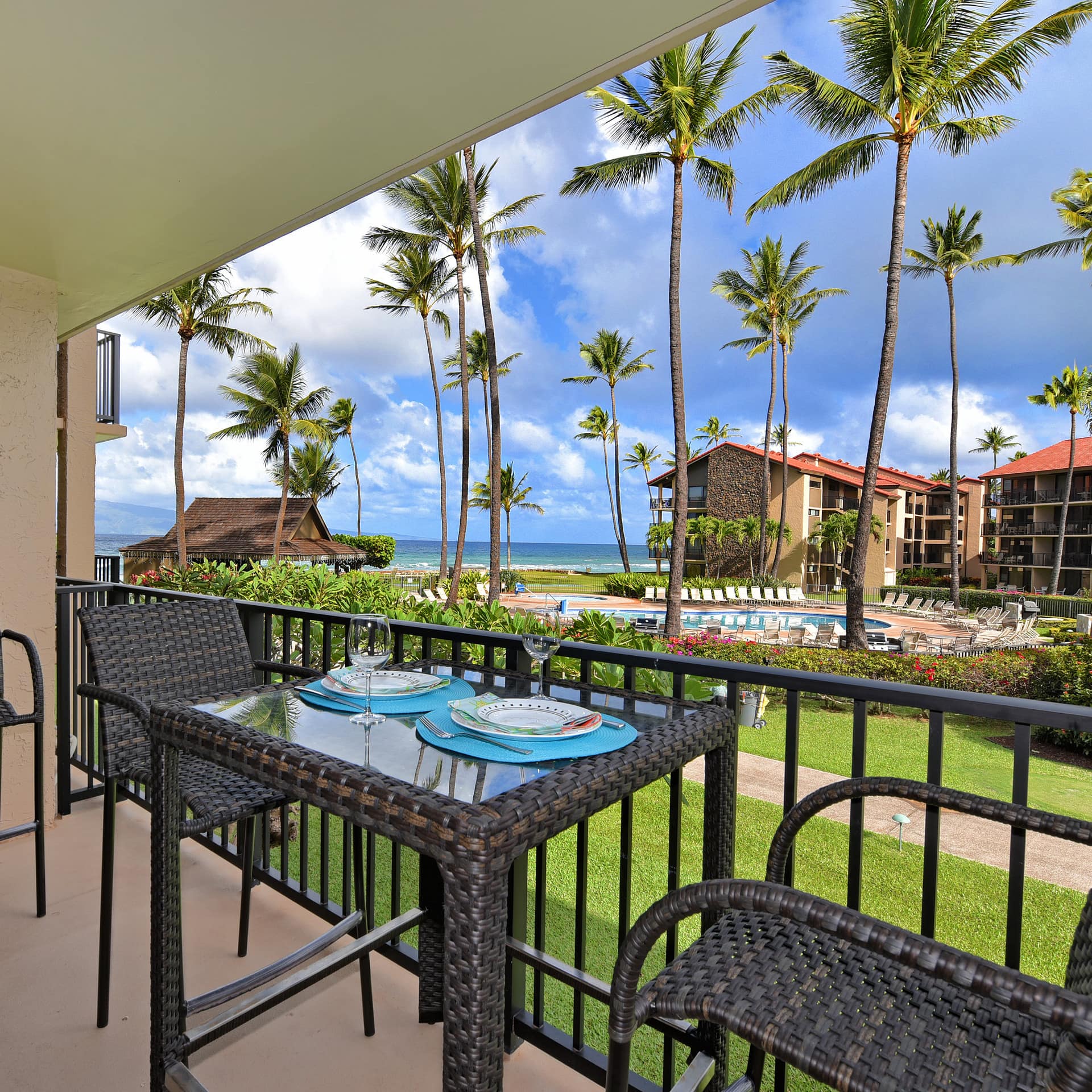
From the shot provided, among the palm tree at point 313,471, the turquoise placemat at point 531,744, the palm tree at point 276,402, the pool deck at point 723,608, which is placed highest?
the palm tree at point 276,402

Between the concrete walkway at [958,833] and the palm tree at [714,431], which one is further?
the palm tree at [714,431]

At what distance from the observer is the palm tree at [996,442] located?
5334cm

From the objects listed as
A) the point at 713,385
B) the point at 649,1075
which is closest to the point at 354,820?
the point at 649,1075

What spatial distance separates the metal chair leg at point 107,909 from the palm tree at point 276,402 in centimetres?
2429

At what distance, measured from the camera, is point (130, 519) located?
307 feet

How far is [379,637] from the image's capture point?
1586 millimetres

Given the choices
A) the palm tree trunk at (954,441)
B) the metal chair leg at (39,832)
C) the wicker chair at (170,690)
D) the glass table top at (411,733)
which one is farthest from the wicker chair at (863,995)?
the palm tree trunk at (954,441)

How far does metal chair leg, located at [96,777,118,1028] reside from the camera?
1.75m

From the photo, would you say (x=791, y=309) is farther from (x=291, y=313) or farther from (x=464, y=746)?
(x=291, y=313)

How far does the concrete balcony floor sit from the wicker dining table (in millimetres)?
343

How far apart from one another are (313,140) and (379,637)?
1443 millimetres

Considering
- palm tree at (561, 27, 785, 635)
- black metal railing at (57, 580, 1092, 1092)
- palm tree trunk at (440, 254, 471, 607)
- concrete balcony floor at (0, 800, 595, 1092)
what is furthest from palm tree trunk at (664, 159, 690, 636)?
concrete balcony floor at (0, 800, 595, 1092)

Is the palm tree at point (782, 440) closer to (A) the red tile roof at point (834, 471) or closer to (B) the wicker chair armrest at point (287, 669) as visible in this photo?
(A) the red tile roof at point (834, 471)

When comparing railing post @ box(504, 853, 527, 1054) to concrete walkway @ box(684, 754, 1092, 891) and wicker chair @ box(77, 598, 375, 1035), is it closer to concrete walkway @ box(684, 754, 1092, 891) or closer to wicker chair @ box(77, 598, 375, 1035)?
wicker chair @ box(77, 598, 375, 1035)
